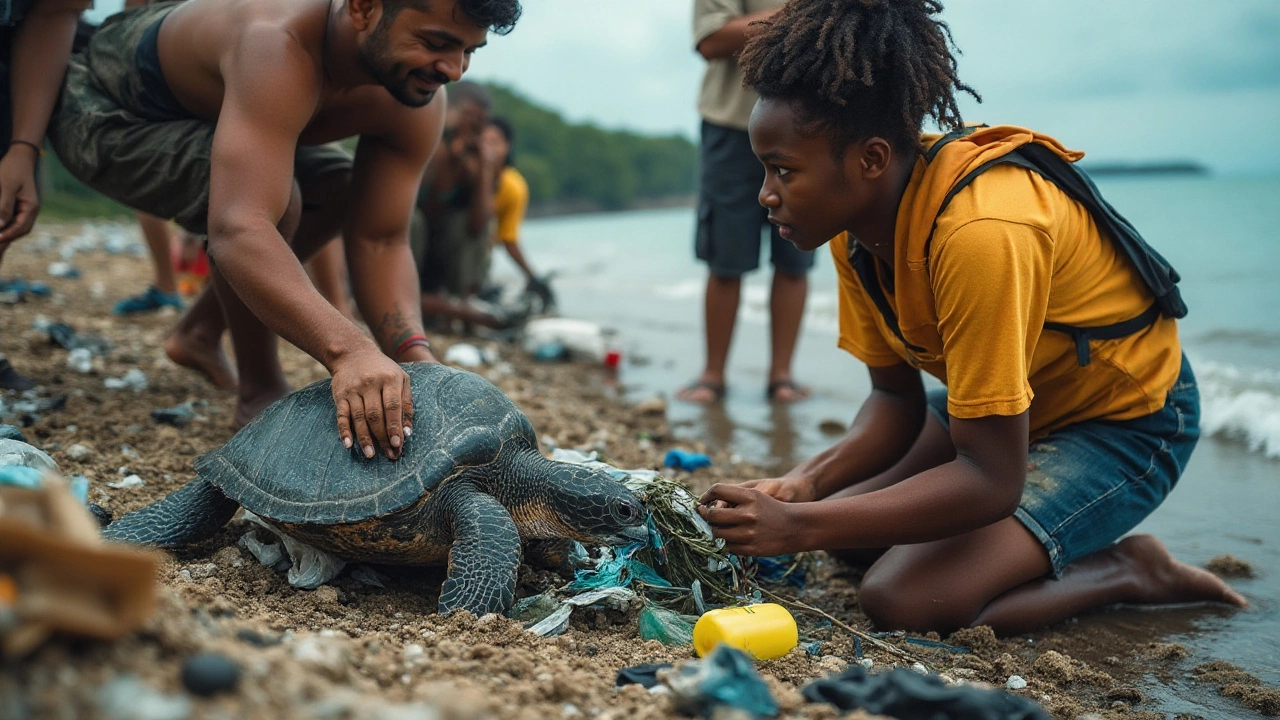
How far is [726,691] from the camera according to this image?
4.60 feet

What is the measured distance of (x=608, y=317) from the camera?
8.88 meters

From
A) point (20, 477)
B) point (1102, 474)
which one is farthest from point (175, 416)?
point (1102, 474)

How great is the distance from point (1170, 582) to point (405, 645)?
2.02 m

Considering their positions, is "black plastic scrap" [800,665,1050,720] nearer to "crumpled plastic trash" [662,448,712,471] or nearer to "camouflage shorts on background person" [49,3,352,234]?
"crumpled plastic trash" [662,448,712,471]

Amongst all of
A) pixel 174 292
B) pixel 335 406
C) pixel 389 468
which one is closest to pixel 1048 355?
pixel 389 468

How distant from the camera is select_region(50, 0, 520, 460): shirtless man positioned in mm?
2264

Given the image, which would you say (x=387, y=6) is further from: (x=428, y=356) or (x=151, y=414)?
(x=151, y=414)

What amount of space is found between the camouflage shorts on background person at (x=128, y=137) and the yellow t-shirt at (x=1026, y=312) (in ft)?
6.26

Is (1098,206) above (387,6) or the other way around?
the other way around

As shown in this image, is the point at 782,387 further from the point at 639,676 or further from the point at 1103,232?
the point at 639,676

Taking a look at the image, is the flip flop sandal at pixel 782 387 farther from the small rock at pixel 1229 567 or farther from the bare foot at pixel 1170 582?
the bare foot at pixel 1170 582

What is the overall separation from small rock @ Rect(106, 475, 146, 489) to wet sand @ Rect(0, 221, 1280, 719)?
0.03 m

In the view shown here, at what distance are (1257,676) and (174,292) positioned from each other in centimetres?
575

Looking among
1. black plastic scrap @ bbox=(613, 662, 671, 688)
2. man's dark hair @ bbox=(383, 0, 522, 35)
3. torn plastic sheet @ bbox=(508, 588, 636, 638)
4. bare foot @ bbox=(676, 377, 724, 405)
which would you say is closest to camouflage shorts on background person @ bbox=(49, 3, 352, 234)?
man's dark hair @ bbox=(383, 0, 522, 35)
